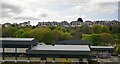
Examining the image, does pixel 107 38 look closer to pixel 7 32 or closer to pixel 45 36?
pixel 45 36

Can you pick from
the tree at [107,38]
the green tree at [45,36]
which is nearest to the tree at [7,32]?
the green tree at [45,36]

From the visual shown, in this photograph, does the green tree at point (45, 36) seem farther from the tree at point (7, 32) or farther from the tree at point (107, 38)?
the tree at point (107, 38)

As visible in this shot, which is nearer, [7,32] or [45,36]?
[45,36]

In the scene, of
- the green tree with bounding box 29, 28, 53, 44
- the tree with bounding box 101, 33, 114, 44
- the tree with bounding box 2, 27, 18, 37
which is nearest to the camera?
the green tree with bounding box 29, 28, 53, 44

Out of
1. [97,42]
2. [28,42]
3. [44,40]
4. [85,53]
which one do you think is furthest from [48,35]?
[85,53]

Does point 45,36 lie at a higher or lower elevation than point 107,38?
higher

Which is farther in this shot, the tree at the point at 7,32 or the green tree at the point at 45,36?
the tree at the point at 7,32

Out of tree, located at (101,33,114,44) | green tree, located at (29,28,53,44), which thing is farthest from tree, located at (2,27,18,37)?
tree, located at (101,33,114,44)

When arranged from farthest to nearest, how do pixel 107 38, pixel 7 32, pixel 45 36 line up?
pixel 7 32 → pixel 107 38 → pixel 45 36

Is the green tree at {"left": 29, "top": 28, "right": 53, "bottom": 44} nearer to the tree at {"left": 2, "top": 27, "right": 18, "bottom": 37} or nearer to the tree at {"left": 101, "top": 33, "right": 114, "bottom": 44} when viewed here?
the tree at {"left": 2, "top": 27, "right": 18, "bottom": 37}

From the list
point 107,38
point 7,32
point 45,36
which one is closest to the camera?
point 45,36

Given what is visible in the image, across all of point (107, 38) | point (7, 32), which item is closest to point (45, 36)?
point (7, 32)

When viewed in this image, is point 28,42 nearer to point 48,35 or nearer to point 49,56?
point 49,56

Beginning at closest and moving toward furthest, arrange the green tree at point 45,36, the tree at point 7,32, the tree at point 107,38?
the green tree at point 45,36 → the tree at point 107,38 → the tree at point 7,32
